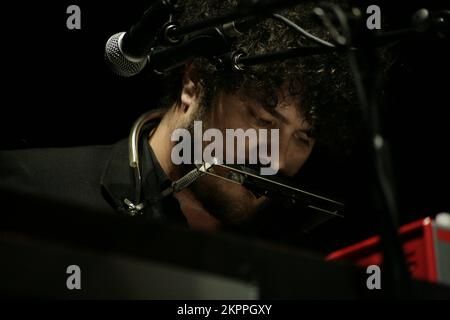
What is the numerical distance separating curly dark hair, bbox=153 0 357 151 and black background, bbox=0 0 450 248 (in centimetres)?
24

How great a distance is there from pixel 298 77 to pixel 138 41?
0.90 meters

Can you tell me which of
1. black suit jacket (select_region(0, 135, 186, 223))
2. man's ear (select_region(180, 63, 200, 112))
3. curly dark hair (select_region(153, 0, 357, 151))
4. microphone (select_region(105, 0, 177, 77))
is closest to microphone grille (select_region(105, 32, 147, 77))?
microphone (select_region(105, 0, 177, 77))

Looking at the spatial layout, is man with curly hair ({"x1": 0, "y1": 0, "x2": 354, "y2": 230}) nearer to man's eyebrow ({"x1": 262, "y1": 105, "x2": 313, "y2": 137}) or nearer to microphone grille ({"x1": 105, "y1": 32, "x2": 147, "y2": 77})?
man's eyebrow ({"x1": 262, "y1": 105, "x2": 313, "y2": 137})

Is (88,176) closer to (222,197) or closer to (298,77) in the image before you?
(222,197)

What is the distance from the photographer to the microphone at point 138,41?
3.90 ft

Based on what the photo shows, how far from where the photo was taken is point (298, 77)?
204cm

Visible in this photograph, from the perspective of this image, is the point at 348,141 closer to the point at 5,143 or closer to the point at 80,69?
the point at 80,69

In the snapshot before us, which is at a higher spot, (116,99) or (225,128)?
(116,99)

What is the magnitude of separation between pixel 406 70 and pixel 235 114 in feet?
2.23

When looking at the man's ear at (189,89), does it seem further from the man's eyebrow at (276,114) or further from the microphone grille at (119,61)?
the microphone grille at (119,61)

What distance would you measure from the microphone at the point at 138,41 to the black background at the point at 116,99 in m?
0.94

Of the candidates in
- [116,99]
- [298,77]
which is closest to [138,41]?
[298,77]

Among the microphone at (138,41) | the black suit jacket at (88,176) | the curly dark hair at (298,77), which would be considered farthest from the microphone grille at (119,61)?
the curly dark hair at (298,77)
